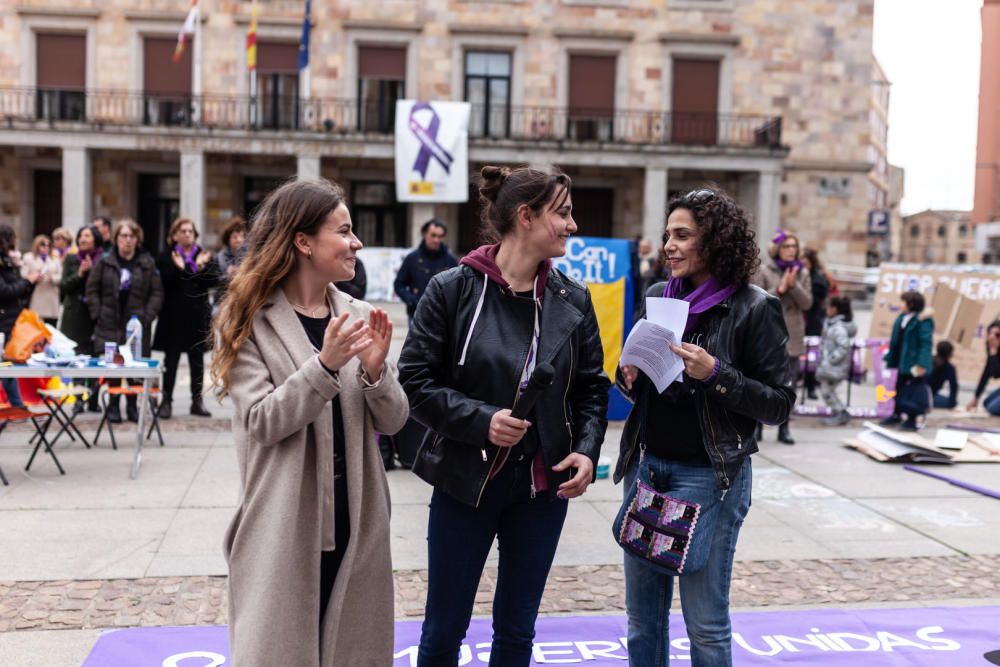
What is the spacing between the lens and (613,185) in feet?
92.9

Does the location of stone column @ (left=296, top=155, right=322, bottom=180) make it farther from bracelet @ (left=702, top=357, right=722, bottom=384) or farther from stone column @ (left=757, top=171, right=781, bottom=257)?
bracelet @ (left=702, top=357, right=722, bottom=384)

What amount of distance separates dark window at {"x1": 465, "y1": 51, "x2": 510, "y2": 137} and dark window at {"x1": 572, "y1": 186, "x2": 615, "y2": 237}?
131 inches

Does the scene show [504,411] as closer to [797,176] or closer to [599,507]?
[599,507]

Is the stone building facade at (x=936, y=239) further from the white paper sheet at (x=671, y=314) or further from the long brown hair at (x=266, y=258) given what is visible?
the long brown hair at (x=266, y=258)

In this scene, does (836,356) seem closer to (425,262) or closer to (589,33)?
(425,262)

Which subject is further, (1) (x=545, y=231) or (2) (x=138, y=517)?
(2) (x=138, y=517)

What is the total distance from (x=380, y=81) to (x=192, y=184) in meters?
5.83

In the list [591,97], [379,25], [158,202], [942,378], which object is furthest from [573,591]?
[158,202]

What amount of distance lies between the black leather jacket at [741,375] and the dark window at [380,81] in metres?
24.2

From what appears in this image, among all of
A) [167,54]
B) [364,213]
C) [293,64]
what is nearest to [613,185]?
[364,213]

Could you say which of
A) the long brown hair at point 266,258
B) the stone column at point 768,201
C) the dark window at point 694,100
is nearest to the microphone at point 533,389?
the long brown hair at point 266,258

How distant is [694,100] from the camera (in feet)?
88.6

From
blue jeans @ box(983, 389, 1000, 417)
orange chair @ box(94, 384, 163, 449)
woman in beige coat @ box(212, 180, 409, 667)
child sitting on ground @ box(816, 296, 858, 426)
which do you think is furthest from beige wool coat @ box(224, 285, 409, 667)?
blue jeans @ box(983, 389, 1000, 417)

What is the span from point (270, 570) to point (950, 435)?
774 cm
